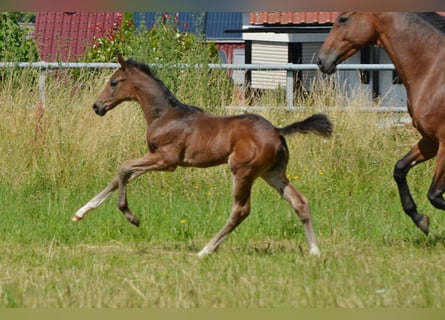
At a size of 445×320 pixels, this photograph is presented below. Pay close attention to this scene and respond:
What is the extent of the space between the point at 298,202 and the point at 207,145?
0.94 meters

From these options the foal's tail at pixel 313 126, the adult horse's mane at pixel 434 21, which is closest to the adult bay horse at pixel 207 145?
the foal's tail at pixel 313 126

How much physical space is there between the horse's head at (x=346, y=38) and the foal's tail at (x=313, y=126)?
0.66 m

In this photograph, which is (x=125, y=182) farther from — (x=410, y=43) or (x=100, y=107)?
(x=410, y=43)

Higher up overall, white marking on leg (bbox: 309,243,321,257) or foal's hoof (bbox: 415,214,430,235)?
foal's hoof (bbox: 415,214,430,235)

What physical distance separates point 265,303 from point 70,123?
297 inches

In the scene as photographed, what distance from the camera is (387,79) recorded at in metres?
19.5

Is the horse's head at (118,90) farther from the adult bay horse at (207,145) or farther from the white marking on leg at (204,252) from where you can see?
the white marking on leg at (204,252)

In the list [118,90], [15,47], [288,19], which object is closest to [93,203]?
[118,90]

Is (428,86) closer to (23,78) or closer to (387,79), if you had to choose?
(23,78)

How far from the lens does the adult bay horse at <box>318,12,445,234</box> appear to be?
8.59 meters

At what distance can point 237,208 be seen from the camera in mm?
8297

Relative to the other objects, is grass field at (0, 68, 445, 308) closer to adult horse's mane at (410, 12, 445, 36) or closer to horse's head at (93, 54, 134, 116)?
horse's head at (93, 54, 134, 116)

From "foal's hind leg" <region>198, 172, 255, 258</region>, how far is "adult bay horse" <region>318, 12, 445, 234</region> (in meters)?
1.45

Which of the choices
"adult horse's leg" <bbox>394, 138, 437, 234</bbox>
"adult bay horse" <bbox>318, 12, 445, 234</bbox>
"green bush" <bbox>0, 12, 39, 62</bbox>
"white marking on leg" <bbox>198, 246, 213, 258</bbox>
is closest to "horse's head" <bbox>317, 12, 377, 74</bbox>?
"adult bay horse" <bbox>318, 12, 445, 234</bbox>
